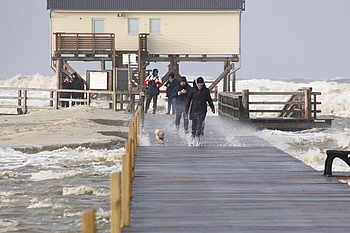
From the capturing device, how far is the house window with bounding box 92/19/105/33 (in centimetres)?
4319

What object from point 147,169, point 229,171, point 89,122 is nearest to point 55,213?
point 147,169

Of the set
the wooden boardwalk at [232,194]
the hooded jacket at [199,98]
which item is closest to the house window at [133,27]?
the hooded jacket at [199,98]

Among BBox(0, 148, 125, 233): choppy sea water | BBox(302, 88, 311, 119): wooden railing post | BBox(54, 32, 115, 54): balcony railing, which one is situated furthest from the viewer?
BBox(54, 32, 115, 54): balcony railing

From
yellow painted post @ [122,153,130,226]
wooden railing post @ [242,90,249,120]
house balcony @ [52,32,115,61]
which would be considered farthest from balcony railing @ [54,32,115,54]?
yellow painted post @ [122,153,130,226]

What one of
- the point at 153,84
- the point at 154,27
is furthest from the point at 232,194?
the point at 154,27

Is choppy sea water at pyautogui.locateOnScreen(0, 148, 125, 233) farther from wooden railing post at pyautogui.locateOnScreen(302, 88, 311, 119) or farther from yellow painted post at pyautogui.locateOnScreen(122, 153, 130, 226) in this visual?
wooden railing post at pyautogui.locateOnScreen(302, 88, 311, 119)

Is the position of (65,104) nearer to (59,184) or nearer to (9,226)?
(59,184)

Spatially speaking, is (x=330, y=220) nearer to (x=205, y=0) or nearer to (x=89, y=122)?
(x=89, y=122)

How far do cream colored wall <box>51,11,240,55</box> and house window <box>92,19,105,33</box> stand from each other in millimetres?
175

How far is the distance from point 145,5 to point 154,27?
52.2 inches

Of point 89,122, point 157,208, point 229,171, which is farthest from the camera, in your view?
point 89,122

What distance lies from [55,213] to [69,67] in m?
31.8

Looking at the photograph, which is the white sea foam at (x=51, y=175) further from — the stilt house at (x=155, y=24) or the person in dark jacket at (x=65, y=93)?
the stilt house at (x=155, y=24)

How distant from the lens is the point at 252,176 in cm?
1199
